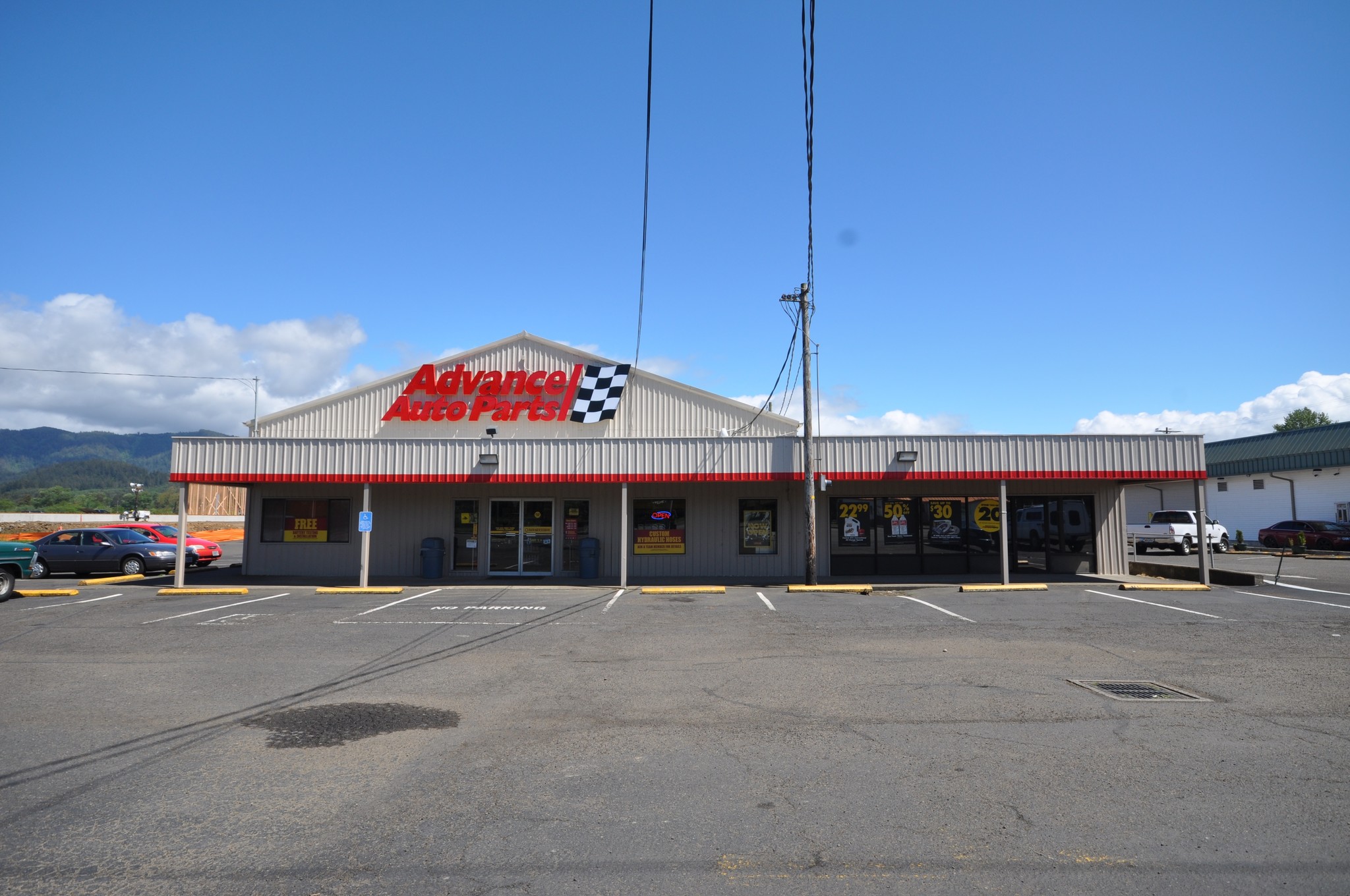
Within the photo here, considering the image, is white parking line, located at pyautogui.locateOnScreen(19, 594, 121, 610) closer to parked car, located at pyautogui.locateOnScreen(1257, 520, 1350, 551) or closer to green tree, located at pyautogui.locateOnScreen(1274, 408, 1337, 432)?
parked car, located at pyautogui.locateOnScreen(1257, 520, 1350, 551)

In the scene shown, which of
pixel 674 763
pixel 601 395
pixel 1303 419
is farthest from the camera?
pixel 1303 419

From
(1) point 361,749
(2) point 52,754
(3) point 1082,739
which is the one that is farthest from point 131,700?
(3) point 1082,739

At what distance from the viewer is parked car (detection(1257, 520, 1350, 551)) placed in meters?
31.6

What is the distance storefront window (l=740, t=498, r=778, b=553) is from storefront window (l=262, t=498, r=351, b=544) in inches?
424

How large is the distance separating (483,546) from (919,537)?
11640 mm

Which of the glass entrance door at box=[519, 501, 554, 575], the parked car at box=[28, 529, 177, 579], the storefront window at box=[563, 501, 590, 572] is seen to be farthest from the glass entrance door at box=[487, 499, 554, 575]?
the parked car at box=[28, 529, 177, 579]

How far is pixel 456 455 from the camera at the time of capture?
792 inches

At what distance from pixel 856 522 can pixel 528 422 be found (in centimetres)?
947

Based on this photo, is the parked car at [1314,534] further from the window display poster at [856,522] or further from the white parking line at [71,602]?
the white parking line at [71,602]

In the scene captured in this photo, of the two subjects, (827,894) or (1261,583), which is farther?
(1261,583)

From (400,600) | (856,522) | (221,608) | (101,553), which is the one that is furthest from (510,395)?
(101,553)

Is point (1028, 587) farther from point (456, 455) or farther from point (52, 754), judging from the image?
point (52, 754)

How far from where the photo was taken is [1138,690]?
8.39 meters

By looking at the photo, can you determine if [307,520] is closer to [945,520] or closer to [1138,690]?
[945,520]
